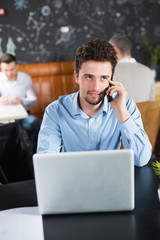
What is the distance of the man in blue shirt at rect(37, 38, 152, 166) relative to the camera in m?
1.35

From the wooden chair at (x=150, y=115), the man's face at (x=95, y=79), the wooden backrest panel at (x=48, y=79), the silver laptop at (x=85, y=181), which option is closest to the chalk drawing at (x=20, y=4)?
the wooden backrest panel at (x=48, y=79)

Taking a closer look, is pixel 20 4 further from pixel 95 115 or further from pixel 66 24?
pixel 95 115

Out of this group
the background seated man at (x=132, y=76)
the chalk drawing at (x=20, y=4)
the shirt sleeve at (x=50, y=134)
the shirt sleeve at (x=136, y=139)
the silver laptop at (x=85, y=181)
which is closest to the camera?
the silver laptop at (x=85, y=181)

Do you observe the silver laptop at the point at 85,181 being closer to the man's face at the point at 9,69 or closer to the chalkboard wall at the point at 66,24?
the man's face at the point at 9,69

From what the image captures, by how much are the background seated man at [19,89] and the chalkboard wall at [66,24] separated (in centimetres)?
76

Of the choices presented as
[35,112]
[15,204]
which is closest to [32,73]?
[35,112]

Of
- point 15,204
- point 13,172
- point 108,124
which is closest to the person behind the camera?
point 15,204

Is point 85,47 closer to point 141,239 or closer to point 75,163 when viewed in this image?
point 75,163

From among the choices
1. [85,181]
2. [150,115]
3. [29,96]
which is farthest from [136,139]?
[29,96]

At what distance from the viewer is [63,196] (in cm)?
92

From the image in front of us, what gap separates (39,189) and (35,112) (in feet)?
10.9

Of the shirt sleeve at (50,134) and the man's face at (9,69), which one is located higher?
the man's face at (9,69)

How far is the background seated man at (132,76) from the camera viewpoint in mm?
2314

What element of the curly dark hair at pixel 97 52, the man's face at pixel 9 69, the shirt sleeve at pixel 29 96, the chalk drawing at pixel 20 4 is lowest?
the shirt sleeve at pixel 29 96
